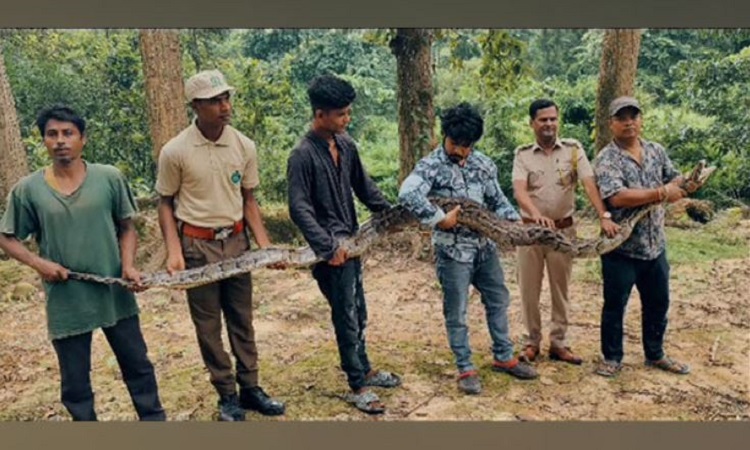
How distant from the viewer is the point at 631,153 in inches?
136

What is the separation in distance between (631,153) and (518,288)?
2.50 ft

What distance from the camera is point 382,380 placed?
354 centimetres

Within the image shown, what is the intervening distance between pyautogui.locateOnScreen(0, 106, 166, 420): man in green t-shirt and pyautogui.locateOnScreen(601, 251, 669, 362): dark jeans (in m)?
1.99

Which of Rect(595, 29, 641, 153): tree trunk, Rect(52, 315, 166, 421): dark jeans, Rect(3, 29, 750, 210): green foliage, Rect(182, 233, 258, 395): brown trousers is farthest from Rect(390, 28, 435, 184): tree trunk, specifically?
Rect(52, 315, 166, 421): dark jeans

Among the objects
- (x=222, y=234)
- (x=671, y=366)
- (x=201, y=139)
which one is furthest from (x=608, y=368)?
(x=201, y=139)

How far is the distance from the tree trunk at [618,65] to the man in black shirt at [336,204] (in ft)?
3.51

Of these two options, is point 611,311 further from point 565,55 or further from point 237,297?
point 237,297

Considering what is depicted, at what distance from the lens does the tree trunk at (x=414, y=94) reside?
12.1ft

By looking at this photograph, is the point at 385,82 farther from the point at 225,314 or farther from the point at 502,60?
the point at 225,314

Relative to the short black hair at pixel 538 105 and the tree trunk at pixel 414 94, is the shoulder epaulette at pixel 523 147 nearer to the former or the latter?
the short black hair at pixel 538 105

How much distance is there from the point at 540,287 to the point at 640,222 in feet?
1.68

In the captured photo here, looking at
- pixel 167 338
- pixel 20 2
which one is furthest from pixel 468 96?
pixel 20 2

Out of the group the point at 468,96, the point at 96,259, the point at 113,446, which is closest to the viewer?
the point at 96,259

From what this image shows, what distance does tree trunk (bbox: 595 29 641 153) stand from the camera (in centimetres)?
357
